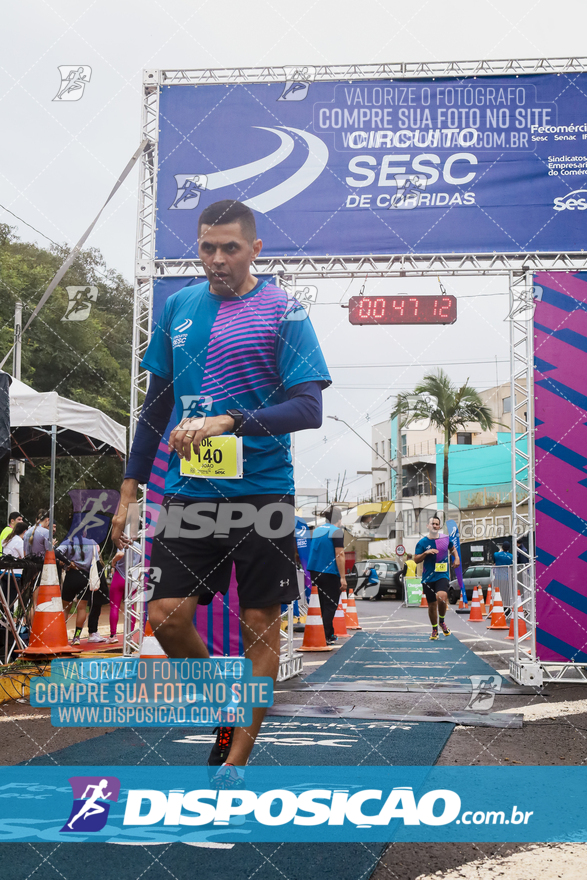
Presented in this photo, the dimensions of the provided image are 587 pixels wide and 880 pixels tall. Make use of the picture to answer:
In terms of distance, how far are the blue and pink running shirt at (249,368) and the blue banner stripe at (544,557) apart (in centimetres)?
536

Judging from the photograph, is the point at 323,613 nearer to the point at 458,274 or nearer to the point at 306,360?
the point at 458,274

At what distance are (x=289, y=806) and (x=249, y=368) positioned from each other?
5.56 ft

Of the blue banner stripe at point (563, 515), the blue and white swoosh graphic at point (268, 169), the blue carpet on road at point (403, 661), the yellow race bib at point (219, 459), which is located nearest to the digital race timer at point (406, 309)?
the blue and white swoosh graphic at point (268, 169)

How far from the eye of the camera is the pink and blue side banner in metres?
8.12

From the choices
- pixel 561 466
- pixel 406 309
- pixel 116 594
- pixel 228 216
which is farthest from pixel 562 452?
pixel 116 594

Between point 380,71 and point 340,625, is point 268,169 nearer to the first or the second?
point 380,71

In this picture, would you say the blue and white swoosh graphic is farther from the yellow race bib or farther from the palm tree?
the palm tree

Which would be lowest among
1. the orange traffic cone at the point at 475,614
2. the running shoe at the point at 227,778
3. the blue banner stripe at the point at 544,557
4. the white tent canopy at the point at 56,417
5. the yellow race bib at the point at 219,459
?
the orange traffic cone at the point at 475,614

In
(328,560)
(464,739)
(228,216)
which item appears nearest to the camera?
(228,216)

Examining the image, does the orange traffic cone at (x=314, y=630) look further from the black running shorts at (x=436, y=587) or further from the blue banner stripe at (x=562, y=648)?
the blue banner stripe at (x=562, y=648)

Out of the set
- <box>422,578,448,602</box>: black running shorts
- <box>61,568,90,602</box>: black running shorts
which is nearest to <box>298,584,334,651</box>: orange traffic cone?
<box>422,578,448,602</box>: black running shorts

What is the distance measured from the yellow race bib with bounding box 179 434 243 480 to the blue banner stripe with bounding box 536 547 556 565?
221 inches

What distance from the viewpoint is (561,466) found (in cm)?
820

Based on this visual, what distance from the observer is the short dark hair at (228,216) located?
3.52 metres
